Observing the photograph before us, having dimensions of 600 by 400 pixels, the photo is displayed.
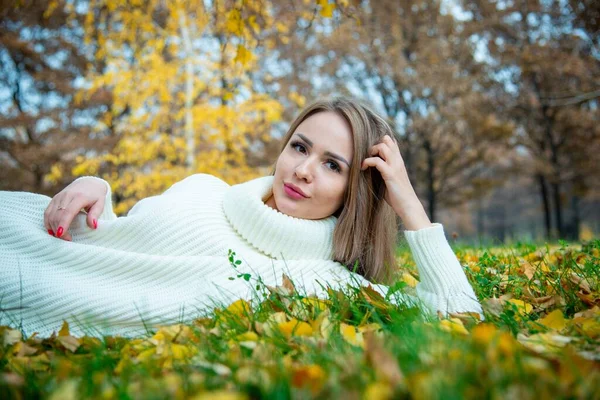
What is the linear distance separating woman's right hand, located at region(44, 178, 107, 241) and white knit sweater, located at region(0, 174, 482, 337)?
5cm

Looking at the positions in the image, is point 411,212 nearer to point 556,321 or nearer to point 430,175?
point 556,321

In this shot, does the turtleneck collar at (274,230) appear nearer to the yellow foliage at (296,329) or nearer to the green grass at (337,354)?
the green grass at (337,354)

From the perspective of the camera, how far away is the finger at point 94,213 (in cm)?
216

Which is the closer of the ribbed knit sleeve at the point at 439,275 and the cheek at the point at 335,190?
the ribbed knit sleeve at the point at 439,275

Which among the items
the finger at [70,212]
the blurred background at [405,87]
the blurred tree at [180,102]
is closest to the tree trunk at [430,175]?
the blurred background at [405,87]

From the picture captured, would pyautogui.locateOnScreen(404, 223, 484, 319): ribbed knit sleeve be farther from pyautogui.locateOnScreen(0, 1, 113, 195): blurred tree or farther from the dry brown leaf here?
pyautogui.locateOnScreen(0, 1, 113, 195): blurred tree

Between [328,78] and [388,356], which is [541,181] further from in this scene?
[388,356]

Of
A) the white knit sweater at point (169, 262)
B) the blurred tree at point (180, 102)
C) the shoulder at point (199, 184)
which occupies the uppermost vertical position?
the blurred tree at point (180, 102)

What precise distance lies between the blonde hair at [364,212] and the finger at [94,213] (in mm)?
1263

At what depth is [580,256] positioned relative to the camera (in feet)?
8.86

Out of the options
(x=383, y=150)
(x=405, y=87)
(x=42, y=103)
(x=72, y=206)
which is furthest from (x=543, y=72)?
(x=42, y=103)

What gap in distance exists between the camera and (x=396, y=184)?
2.26 m

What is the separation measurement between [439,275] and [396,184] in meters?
0.55

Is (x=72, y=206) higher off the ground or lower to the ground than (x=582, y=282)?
higher
